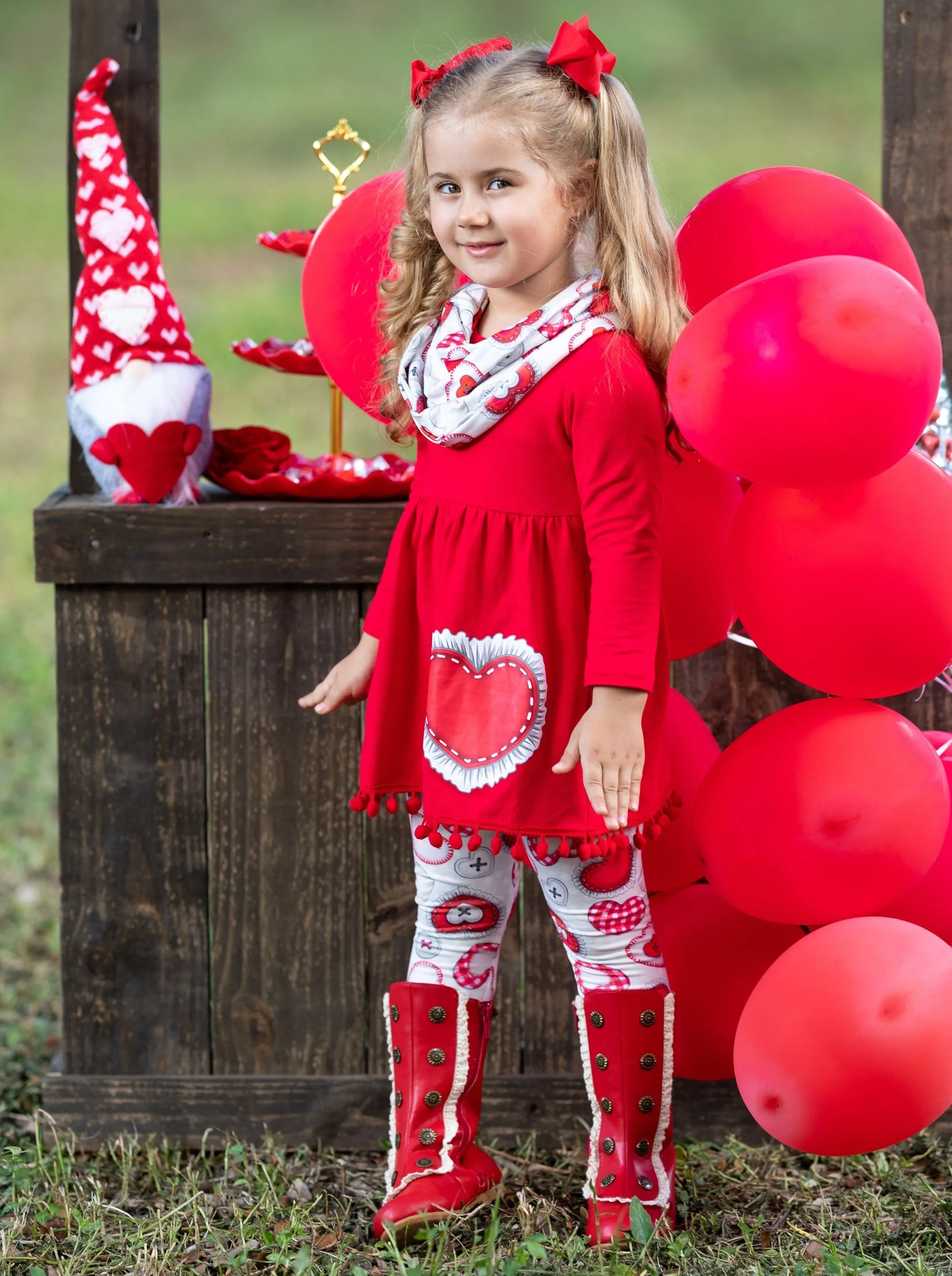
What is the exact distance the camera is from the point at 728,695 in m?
2.03

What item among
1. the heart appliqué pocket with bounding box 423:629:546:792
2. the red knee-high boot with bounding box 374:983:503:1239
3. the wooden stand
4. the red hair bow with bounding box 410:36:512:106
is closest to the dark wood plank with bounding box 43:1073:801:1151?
the wooden stand

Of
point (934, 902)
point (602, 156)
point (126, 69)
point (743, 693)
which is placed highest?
point (126, 69)

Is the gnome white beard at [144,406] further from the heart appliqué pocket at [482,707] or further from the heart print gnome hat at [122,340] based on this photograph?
the heart appliqué pocket at [482,707]

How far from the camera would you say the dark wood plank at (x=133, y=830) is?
2.01 meters

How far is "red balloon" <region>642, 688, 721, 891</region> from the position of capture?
1819 mm

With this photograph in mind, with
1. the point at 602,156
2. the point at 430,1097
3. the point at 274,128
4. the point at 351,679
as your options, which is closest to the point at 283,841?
the point at 351,679

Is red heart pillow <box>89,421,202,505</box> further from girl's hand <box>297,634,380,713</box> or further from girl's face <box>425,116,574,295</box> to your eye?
girl's face <box>425,116,574,295</box>

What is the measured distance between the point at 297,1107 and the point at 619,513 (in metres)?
1.04

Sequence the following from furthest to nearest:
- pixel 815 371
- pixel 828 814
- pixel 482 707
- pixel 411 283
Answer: pixel 411 283
pixel 482 707
pixel 828 814
pixel 815 371

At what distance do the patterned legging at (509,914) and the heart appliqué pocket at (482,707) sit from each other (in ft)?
0.40

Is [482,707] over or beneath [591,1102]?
over

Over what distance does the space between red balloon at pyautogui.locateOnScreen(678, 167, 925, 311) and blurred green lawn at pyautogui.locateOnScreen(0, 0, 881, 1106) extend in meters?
3.12

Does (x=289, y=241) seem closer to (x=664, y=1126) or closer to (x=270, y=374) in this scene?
(x=664, y=1126)

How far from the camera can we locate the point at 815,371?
4.56 ft
